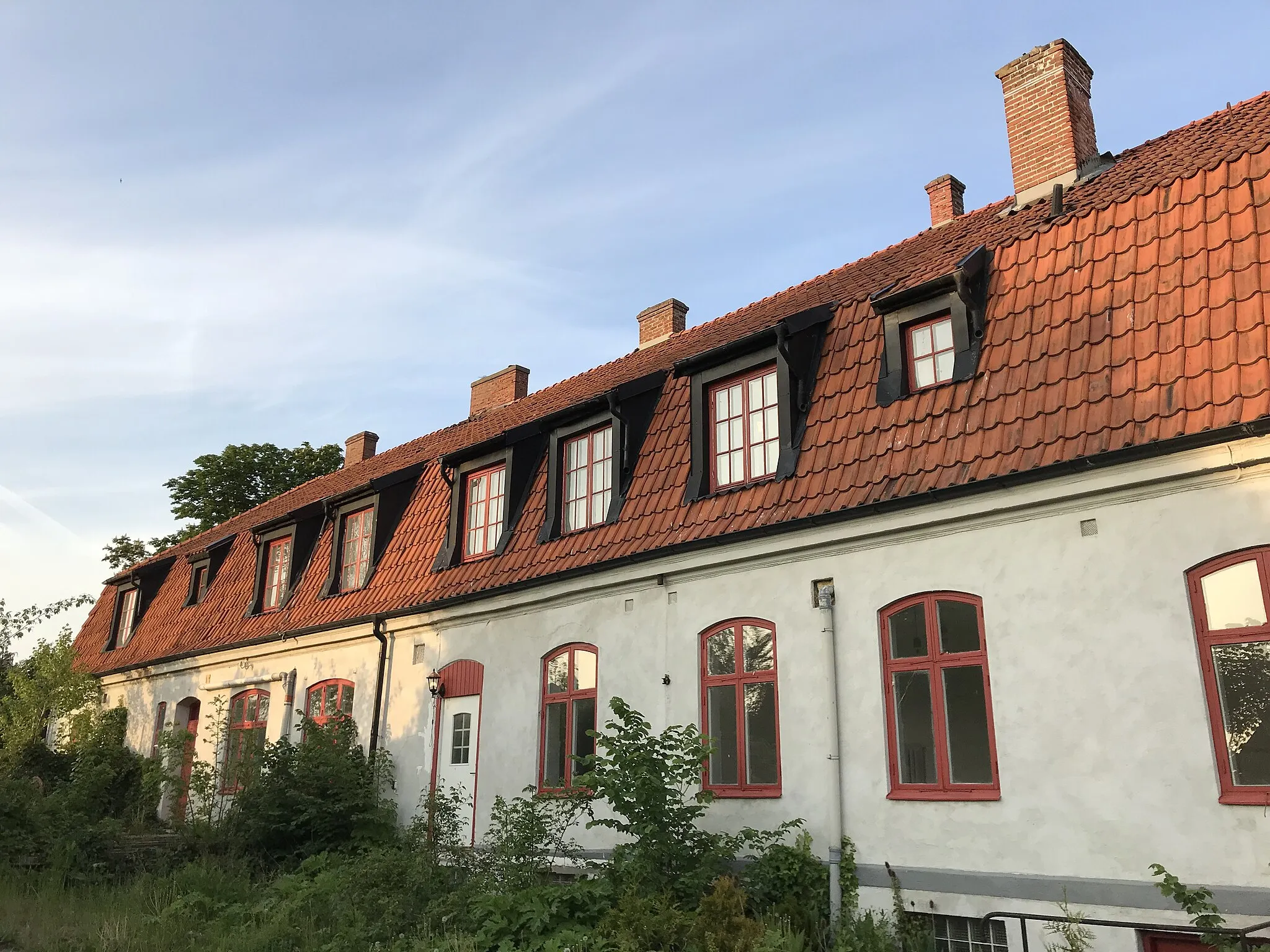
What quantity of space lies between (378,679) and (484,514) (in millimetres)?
3355

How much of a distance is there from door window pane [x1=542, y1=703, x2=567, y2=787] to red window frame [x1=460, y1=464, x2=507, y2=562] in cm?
294

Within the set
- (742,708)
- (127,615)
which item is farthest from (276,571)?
(742,708)

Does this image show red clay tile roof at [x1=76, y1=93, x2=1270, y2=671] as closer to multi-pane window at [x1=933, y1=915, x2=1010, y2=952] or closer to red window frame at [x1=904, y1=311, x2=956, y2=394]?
red window frame at [x1=904, y1=311, x2=956, y2=394]

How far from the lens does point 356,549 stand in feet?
60.5

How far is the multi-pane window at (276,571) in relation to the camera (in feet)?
65.1

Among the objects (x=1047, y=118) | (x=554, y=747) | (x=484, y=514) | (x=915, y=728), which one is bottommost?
(x=554, y=747)

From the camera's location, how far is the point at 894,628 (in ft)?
31.7

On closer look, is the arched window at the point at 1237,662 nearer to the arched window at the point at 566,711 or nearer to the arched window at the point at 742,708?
the arched window at the point at 742,708

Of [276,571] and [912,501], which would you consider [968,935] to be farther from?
[276,571]

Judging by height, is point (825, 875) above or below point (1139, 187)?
below

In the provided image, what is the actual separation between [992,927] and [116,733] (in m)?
21.2

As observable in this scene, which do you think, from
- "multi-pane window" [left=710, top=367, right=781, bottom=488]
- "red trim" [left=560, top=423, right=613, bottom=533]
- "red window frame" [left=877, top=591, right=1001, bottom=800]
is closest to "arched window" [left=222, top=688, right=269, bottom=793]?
"red trim" [left=560, top=423, right=613, bottom=533]

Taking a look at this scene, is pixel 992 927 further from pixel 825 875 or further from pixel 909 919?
pixel 825 875

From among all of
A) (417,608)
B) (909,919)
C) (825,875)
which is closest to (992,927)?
(909,919)
